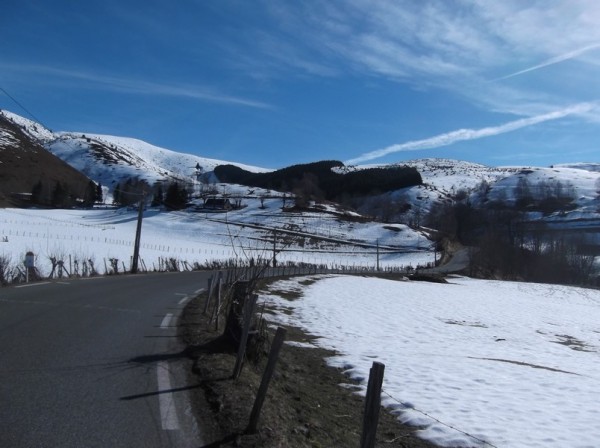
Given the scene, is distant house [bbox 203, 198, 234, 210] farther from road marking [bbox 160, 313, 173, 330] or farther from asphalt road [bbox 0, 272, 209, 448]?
asphalt road [bbox 0, 272, 209, 448]

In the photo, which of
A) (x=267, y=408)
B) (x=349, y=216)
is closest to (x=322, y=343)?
(x=267, y=408)

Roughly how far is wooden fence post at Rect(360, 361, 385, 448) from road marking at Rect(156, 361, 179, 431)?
7.35 ft

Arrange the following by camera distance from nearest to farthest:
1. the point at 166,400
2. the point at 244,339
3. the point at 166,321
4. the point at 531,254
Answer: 1. the point at 166,400
2. the point at 244,339
3. the point at 166,321
4. the point at 531,254

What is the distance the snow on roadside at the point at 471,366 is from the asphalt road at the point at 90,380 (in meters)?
3.44

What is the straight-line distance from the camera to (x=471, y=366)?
1178 centimetres

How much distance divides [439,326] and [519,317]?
8.89 metres

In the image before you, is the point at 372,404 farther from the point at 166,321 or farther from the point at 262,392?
the point at 166,321

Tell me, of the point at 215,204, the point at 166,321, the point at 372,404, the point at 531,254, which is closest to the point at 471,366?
the point at 166,321

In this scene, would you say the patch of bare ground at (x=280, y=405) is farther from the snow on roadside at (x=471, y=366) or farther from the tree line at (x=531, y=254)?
the tree line at (x=531, y=254)

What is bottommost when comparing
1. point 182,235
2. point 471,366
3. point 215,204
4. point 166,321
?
point 182,235

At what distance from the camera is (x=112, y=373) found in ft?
23.7

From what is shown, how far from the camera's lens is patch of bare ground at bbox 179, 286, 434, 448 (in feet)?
17.7

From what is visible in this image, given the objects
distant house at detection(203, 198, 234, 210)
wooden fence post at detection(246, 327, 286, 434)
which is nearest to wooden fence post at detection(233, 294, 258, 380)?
wooden fence post at detection(246, 327, 286, 434)

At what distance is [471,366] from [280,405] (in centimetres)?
673
